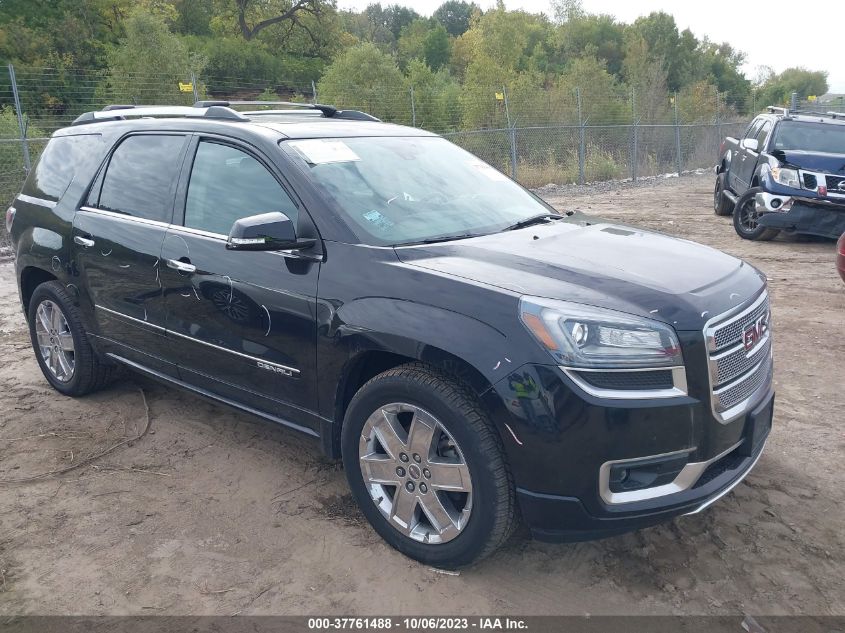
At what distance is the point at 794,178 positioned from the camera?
999 centimetres

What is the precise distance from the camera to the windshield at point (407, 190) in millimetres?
3340

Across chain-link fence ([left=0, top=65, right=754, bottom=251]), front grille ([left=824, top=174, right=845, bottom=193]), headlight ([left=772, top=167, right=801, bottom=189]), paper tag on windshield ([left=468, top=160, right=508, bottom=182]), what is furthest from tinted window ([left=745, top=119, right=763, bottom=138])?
paper tag on windshield ([left=468, top=160, right=508, bottom=182])

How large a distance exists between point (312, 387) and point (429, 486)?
2.37ft

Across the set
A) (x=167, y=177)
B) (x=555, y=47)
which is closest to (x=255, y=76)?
(x=555, y=47)

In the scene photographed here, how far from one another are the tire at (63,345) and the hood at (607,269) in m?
2.66

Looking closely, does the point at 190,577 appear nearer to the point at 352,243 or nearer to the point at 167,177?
the point at 352,243

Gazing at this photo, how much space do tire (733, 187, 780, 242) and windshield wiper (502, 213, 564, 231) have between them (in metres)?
7.62

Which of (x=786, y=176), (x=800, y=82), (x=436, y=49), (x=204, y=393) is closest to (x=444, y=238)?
(x=204, y=393)

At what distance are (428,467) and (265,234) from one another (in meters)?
1.19

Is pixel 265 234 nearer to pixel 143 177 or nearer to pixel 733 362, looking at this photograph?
pixel 143 177

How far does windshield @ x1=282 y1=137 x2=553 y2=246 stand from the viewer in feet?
11.0

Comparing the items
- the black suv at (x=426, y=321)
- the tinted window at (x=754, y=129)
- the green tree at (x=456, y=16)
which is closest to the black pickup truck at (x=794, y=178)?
the tinted window at (x=754, y=129)

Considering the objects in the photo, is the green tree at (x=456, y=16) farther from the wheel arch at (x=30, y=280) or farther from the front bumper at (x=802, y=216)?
the wheel arch at (x=30, y=280)

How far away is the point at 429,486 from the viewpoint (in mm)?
2922
